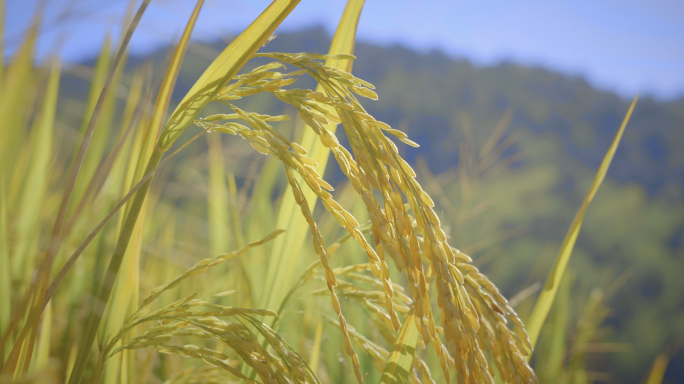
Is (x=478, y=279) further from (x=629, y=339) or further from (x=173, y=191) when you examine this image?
(x=629, y=339)

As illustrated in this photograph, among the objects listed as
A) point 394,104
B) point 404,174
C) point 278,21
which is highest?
point 394,104

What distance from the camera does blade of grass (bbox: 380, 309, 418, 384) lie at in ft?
1.66

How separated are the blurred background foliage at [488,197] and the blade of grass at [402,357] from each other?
15 centimetres

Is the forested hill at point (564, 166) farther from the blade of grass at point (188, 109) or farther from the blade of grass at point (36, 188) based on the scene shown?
the blade of grass at point (188, 109)


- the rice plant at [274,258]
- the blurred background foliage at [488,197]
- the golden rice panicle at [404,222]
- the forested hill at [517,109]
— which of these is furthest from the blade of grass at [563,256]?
the forested hill at [517,109]

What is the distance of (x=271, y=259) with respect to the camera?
712 mm

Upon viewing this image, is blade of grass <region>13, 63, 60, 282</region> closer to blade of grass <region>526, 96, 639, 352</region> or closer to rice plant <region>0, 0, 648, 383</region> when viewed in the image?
rice plant <region>0, 0, 648, 383</region>

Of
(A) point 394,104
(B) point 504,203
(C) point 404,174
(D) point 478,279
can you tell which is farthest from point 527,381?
(A) point 394,104

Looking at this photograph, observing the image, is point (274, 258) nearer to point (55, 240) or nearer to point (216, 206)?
point (55, 240)

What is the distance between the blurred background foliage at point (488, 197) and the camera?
3.82 ft

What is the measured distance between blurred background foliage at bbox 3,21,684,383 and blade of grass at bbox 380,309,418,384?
151mm

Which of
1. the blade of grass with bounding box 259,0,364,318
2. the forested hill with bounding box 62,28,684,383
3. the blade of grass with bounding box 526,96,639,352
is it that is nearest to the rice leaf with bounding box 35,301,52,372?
the blade of grass with bounding box 259,0,364,318

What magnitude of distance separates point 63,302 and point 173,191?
72 centimetres

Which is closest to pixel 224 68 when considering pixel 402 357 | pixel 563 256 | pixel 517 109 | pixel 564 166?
pixel 402 357
